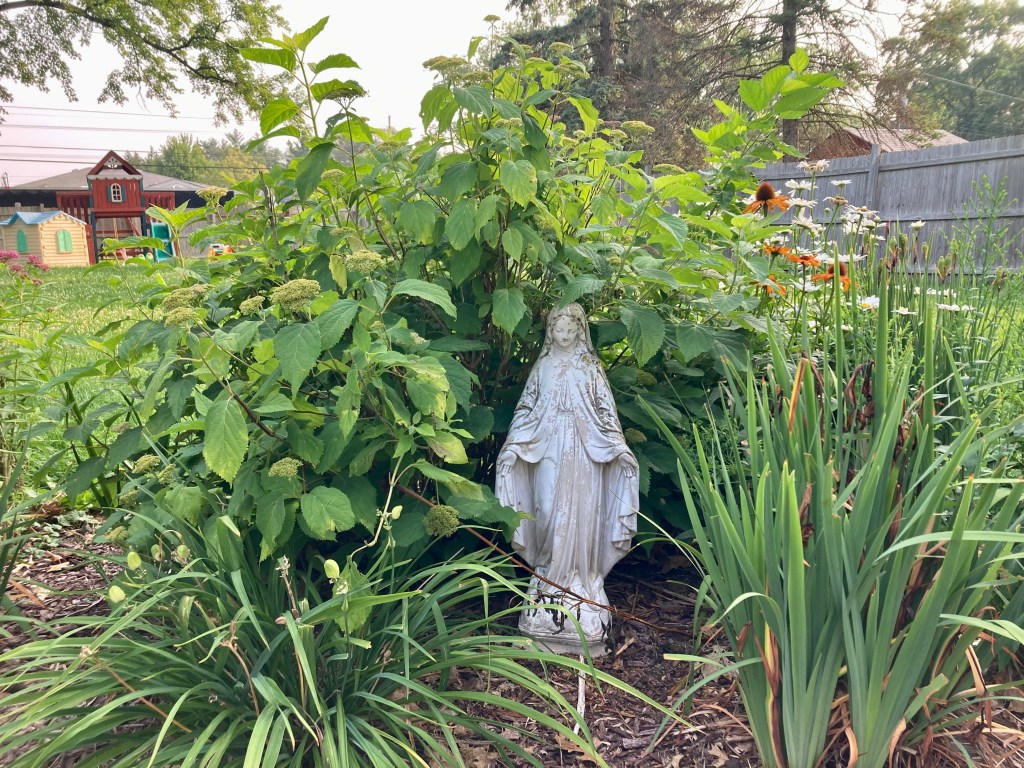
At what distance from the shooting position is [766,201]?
3016mm

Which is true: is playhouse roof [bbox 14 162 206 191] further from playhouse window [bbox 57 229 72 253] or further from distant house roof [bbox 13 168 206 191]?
playhouse window [bbox 57 229 72 253]

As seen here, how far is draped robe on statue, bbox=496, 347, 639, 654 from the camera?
2.28m

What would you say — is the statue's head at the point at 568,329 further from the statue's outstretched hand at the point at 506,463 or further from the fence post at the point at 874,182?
the fence post at the point at 874,182

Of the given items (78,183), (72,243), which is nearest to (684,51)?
(72,243)

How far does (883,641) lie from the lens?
5.05 feet

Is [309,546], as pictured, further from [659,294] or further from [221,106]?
[221,106]

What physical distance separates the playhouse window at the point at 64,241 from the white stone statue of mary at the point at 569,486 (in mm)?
28765

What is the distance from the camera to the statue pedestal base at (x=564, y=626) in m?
2.25

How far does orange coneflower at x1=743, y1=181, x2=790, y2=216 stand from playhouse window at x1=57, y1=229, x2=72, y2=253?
28.6 meters

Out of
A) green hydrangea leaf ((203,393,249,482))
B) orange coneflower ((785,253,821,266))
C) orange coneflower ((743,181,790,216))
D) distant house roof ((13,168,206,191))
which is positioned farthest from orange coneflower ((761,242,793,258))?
distant house roof ((13,168,206,191))

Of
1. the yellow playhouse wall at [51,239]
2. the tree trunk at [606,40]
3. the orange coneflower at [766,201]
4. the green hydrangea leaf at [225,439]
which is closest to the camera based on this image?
the green hydrangea leaf at [225,439]

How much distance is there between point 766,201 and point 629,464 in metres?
1.45

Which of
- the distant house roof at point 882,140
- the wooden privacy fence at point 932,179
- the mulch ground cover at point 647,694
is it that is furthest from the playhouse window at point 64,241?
the mulch ground cover at point 647,694

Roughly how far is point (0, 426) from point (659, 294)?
299cm
